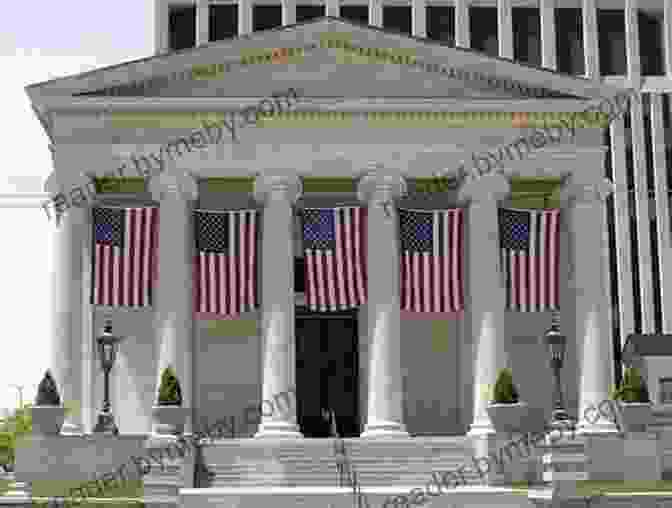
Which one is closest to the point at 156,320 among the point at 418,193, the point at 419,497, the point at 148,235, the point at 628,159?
the point at 148,235

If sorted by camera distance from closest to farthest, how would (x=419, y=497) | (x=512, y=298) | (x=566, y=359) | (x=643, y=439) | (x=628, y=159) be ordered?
(x=419, y=497) → (x=643, y=439) → (x=512, y=298) → (x=566, y=359) → (x=628, y=159)

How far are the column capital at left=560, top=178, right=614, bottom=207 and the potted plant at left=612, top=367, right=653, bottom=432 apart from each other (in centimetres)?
698

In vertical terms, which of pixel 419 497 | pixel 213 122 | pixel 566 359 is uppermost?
pixel 213 122

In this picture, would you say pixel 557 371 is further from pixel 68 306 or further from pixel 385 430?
pixel 68 306

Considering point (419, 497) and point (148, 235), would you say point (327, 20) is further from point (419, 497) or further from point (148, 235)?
point (419, 497)

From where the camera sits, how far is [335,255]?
43.2 meters

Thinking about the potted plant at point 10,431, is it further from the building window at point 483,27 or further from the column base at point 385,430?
the column base at point 385,430

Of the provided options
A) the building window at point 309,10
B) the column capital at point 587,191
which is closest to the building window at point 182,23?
the building window at point 309,10

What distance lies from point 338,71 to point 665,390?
68.4 ft

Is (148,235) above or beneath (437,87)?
beneath

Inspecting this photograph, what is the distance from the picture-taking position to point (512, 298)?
43375mm

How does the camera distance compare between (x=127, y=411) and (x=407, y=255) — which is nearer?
(x=407, y=255)

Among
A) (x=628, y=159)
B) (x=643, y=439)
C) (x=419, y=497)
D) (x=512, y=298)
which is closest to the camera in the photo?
(x=419, y=497)

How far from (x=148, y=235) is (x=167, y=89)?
5581mm
